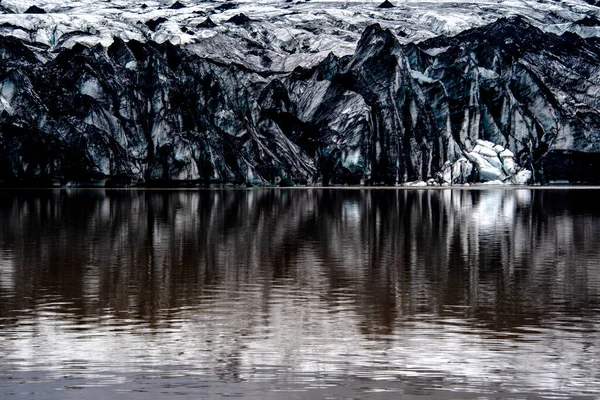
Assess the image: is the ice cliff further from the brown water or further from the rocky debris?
the brown water

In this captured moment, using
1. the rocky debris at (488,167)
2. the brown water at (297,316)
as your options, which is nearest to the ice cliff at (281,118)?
the rocky debris at (488,167)

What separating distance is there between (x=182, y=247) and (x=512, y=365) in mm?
27422

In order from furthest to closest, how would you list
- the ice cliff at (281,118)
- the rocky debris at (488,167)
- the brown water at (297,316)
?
the rocky debris at (488,167) → the ice cliff at (281,118) → the brown water at (297,316)

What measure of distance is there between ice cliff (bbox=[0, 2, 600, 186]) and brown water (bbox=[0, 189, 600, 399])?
100668 millimetres

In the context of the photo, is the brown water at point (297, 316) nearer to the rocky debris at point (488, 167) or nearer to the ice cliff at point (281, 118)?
the ice cliff at point (281, 118)

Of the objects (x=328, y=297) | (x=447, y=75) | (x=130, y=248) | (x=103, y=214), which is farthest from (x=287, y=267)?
(x=447, y=75)

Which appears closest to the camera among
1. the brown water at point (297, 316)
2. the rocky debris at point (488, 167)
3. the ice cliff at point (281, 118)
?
the brown water at point (297, 316)

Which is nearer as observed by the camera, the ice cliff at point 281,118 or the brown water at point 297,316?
the brown water at point 297,316

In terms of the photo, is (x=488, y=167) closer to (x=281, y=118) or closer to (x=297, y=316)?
(x=281, y=118)

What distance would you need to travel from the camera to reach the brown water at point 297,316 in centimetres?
1791

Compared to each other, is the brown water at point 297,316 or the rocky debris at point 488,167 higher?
the rocky debris at point 488,167

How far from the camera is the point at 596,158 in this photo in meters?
187

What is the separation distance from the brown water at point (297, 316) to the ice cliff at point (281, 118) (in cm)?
10067

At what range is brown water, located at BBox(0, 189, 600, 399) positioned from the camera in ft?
58.7
